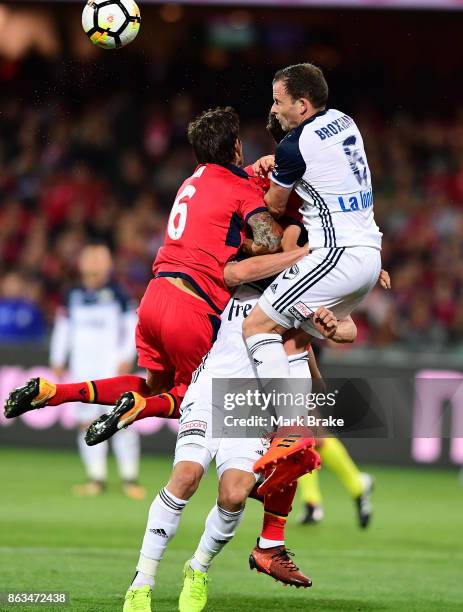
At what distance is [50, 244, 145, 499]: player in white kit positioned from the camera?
40.7 feet

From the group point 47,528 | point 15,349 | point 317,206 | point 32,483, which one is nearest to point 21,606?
point 317,206

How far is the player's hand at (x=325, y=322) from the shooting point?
645cm

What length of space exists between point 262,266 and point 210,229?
1.17 ft

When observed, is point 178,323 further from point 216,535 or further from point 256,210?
point 216,535

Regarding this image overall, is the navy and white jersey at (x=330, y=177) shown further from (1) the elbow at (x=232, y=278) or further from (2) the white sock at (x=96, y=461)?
(2) the white sock at (x=96, y=461)

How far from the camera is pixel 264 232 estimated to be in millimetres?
6652

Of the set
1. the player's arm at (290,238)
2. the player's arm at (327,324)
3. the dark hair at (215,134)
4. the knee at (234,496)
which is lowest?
the knee at (234,496)

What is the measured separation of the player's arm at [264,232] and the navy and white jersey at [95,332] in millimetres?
6011

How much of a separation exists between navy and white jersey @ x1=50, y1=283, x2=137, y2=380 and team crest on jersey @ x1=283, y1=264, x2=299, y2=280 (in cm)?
615

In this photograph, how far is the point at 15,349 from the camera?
49.2 ft

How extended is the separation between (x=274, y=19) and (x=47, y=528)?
37.5 ft
